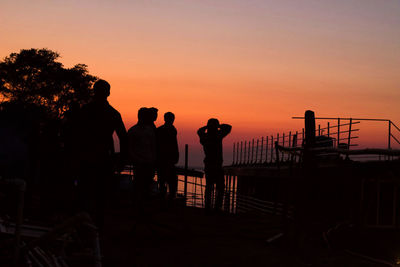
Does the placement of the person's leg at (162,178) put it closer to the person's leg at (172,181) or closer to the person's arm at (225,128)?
the person's leg at (172,181)

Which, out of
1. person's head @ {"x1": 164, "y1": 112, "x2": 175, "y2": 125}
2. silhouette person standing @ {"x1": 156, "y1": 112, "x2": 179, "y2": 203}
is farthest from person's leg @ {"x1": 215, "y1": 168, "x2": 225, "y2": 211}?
person's head @ {"x1": 164, "y1": 112, "x2": 175, "y2": 125}

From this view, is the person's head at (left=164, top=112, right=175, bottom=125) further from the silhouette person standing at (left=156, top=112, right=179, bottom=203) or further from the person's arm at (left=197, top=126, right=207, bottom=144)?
the person's arm at (left=197, top=126, right=207, bottom=144)

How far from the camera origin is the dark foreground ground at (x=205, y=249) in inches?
231

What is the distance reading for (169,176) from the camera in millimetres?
9812

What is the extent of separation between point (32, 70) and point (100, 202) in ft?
137

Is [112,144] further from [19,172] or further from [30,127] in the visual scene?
[19,172]

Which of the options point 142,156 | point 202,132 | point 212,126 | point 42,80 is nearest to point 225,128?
point 212,126

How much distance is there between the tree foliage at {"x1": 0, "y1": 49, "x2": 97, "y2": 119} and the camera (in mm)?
44656

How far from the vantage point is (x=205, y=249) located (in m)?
6.64

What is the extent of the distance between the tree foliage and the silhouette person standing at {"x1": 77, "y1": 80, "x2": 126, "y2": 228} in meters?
38.9

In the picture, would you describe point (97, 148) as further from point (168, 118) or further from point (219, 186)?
point (219, 186)

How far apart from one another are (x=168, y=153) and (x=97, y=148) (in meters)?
3.93

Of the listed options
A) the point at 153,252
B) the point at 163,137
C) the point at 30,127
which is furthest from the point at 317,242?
the point at 30,127

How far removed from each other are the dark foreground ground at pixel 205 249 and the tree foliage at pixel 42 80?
37.1 metres
